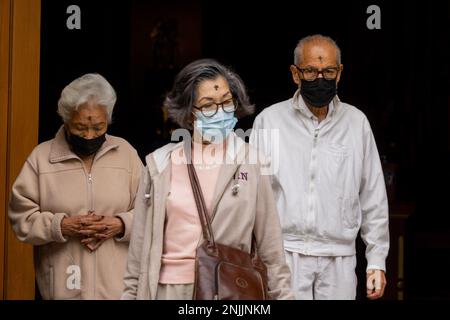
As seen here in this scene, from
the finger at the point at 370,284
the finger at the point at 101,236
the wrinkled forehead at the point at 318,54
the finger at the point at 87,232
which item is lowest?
the finger at the point at 370,284

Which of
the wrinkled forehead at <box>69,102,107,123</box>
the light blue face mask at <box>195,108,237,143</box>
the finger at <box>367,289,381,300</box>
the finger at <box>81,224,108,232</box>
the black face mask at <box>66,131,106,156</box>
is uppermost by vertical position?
the wrinkled forehead at <box>69,102,107,123</box>

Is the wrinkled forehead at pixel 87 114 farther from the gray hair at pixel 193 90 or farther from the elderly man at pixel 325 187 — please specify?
the elderly man at pixel 325 187

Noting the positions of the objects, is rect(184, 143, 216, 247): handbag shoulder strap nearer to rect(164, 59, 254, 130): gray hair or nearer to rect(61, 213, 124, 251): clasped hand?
rect(164, 59, 254, 130): gray hair

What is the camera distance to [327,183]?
5305 mm

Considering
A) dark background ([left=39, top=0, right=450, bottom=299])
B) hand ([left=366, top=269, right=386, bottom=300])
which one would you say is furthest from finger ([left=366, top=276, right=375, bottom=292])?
dark background ([left=39, top=0, right=450, bottom=299])

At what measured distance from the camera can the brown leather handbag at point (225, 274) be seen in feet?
14.0

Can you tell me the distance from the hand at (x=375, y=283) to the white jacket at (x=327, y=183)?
0.04 metres

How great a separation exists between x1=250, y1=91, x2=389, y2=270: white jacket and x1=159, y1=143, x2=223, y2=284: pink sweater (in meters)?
0.80

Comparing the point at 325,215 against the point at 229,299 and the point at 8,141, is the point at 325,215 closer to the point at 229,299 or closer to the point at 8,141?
the point at 229,299

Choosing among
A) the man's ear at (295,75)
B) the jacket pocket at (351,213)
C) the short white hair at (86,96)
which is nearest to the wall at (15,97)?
the short white hair at (86,96)

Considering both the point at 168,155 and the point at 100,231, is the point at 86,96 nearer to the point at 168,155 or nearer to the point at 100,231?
the point at 100,231

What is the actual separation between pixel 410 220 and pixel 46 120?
2266 mm

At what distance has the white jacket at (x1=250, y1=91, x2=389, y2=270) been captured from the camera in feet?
17.2
